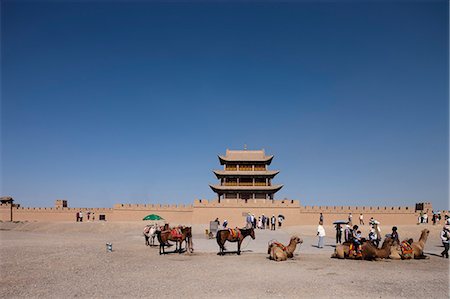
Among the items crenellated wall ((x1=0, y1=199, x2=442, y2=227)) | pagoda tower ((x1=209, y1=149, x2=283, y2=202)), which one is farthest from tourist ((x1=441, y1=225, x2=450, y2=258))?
pagoda tower ((x1=209, y1=149, x2=283, y2=202))

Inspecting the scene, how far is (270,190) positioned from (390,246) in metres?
26.8

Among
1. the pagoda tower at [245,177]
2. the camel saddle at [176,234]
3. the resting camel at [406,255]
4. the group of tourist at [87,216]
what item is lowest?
the group of tourist at [87,216]

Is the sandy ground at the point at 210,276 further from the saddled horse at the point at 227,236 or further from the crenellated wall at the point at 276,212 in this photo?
the crenellated wall at the point at 276,212

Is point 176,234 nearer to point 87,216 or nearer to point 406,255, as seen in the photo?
point 406,255

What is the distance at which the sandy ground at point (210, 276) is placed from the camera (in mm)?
7168

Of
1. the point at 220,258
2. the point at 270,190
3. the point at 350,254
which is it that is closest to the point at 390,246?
the point at 350,254

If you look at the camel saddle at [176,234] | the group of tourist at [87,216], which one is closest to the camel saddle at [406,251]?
the camel saddle at [176,234]

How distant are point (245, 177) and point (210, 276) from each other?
31.7m

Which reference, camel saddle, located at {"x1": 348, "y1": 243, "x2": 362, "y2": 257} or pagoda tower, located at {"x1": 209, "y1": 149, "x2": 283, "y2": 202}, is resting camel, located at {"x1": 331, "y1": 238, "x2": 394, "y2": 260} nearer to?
camel saddle, located at {"x1": 348, "y1": 243, "x2": 362, "y2": 257}

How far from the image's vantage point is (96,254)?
13047 millimetres

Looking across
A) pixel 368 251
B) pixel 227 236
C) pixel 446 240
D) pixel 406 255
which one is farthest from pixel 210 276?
pixel 446 240

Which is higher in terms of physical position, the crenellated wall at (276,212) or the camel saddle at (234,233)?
the camel saddle at (234,233)

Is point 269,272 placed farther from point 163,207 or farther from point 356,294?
point 163,207

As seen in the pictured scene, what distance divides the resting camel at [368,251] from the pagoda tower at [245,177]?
26477mm
